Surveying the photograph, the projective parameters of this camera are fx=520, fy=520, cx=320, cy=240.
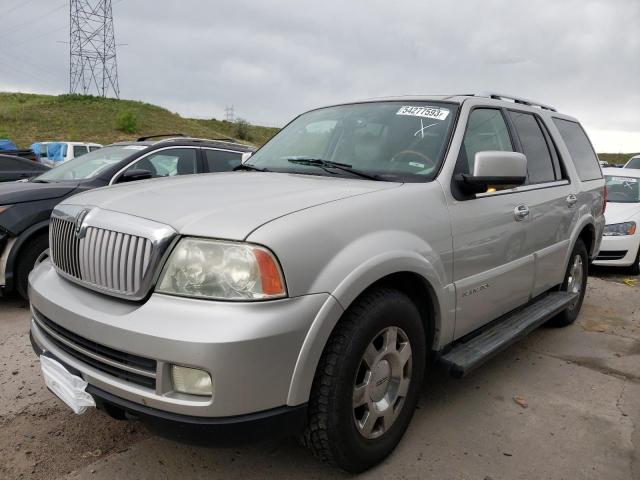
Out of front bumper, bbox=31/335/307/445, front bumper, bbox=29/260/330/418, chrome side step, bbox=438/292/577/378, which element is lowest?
Result: chrome side step, bbox=438/292/577/378

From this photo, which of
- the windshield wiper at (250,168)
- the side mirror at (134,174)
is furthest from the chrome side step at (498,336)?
the side mirror at (134,174)

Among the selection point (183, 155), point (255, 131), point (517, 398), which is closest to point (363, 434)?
point (517, 398)

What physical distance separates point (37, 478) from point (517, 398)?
270 cm

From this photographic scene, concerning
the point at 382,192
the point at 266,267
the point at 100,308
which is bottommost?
the point at 100,308

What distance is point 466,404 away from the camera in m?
3.17

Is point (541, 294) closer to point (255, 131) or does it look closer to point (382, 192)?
point (382, 192)

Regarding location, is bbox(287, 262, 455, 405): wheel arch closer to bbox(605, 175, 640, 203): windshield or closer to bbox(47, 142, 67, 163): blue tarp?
bbox(605, 175, 640, 203): windshield

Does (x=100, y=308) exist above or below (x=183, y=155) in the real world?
below

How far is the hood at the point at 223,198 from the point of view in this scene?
6.57 ft

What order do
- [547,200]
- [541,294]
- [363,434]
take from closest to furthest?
[363,434] → [547,200] → [541,294]

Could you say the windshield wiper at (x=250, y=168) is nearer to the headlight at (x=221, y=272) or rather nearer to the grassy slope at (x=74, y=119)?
the headlight at (x=221, y=272)

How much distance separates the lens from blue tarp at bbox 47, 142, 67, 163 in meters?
16.4

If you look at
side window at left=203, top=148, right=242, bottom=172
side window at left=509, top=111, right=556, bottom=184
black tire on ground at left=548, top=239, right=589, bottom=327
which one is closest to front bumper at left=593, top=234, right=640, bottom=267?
black tire on ground at left=548, top=239, right=589, bottom=327

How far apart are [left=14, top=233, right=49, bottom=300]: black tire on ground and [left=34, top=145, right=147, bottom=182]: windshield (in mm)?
993
